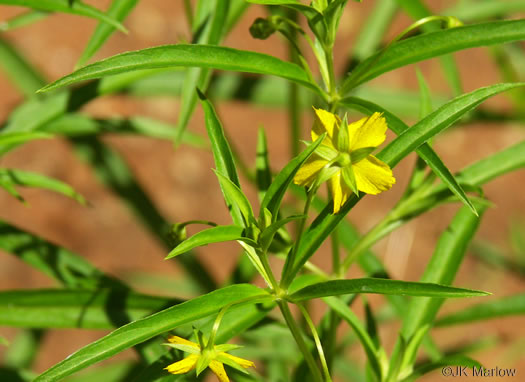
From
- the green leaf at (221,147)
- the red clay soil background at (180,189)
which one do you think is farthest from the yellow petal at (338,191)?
the red clay soil background at (180,189)

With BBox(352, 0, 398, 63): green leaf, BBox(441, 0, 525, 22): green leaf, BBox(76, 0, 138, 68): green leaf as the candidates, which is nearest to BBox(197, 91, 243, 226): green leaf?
BBox(76, 0, 138, 68): green leaf

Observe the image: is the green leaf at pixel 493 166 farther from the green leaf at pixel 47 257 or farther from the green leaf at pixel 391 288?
the green leaf at pixel 47 257

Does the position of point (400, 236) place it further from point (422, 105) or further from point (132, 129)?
point (422, 105)

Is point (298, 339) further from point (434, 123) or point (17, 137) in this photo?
point (17, 137)

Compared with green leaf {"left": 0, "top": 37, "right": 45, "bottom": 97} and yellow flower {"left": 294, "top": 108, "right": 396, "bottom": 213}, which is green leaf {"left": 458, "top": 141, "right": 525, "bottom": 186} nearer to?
yellow flower {"left": 294, "top": 108, "right": 396, "bottom": 213}

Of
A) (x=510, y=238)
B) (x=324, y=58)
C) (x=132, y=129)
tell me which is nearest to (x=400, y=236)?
(x=510, y=238)

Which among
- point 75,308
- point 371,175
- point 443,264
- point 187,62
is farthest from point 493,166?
point 75,308
